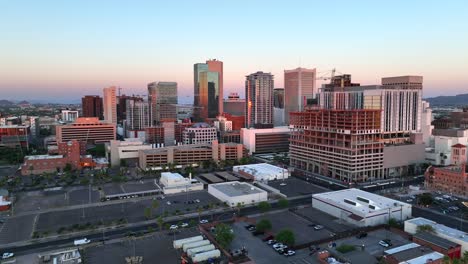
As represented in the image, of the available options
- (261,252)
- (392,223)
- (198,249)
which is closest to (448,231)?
(392,223)

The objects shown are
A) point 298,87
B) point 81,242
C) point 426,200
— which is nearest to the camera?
point 81,242

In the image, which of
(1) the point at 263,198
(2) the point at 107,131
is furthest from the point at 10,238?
(2) the point at 107,131

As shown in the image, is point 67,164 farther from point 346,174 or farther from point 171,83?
point 171,83

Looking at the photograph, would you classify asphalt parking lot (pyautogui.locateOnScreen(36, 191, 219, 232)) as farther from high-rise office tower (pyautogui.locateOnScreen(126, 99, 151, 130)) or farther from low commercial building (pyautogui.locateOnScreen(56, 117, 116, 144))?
high-rise office tower (pyautogui.locateOnScreen(126, 99, 151, 130))

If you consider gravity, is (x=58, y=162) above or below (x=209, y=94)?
below

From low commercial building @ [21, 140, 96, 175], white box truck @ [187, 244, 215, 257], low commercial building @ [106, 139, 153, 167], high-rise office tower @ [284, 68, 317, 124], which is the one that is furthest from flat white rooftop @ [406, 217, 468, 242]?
high-rise office tower @ [284, 68, 317, 124]

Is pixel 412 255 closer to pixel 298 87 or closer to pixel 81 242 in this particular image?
pixel 81 242
